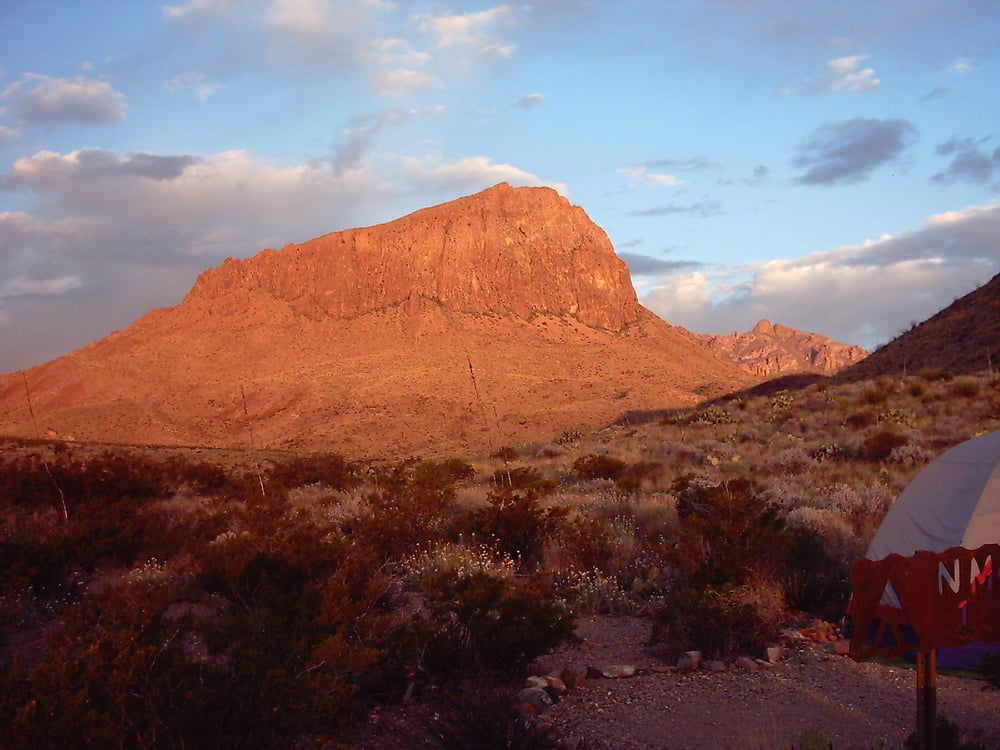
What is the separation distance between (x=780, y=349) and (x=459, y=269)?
9496 cm

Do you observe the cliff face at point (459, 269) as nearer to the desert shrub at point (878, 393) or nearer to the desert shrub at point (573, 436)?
the desert shrub at point (573, 436)

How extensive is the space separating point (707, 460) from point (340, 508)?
885 cm

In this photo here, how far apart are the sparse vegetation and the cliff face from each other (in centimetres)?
8690

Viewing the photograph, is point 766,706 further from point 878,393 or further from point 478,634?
point 878,393

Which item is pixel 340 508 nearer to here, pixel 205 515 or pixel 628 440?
pixel 205 515

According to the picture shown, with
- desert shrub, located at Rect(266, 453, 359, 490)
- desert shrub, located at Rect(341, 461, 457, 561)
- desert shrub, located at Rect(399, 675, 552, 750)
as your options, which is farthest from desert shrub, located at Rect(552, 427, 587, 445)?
desert shrub, located at Rect(399, 675, 552, 750)

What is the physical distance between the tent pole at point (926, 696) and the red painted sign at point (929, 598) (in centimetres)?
16

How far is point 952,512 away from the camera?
5953 mm

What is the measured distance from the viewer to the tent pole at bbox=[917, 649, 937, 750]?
9.30 feet

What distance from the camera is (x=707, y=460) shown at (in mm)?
16984

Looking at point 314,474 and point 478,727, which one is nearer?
point 478,727

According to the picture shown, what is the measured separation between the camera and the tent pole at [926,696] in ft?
9.30

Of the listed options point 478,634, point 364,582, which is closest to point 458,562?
point 364,582

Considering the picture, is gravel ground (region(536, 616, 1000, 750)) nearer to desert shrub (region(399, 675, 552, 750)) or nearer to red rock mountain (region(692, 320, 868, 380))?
desert shrub (region(399, 675, 552, 750))
